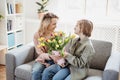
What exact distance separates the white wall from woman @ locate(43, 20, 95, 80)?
1370 mm

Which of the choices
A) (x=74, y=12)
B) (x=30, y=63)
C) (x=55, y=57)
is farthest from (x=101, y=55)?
(x=74, y=12)

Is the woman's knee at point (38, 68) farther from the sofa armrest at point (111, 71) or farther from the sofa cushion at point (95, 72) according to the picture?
the sofa armrest at point (111, 71)

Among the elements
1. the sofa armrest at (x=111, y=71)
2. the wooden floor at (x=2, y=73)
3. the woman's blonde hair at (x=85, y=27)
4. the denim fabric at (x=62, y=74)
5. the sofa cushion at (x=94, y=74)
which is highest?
the woman's blonde hair at (x=85, y=27)

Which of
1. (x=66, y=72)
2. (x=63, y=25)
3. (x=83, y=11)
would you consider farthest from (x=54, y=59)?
(x=83, y=11)

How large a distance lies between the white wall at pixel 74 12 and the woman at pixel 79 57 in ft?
4.49

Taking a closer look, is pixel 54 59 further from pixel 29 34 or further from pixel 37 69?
pixel 29 34

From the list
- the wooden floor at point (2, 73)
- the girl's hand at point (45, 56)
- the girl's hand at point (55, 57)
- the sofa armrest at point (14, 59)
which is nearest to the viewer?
the girl's hand at point (55, 57)

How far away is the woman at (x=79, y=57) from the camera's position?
207 centimetres

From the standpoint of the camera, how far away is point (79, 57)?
6.96ft

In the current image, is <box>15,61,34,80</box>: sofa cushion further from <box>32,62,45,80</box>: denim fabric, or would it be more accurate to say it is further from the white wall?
the white wall

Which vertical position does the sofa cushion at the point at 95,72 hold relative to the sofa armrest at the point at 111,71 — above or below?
below

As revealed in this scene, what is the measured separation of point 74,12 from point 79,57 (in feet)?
6.17

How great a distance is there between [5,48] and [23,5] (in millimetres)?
991

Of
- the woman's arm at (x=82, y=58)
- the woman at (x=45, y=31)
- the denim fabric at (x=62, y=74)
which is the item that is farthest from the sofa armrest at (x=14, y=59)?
the woman's arm at (x=82, y=58)
